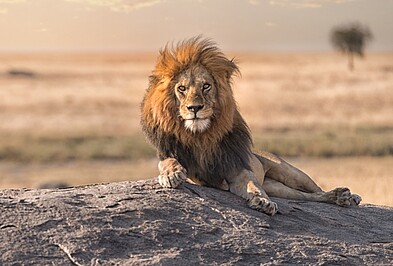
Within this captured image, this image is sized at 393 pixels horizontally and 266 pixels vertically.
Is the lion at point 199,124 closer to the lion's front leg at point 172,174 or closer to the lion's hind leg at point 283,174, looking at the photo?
the lion's front leg at point 172,174

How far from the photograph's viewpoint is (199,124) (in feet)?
21.3

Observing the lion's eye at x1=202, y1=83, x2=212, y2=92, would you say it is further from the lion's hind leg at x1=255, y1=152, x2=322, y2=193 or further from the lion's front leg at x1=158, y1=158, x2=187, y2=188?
the lion's hind leg at x1=255, y1=152, x2=322, y2=193

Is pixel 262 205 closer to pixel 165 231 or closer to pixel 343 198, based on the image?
pixel 165 231

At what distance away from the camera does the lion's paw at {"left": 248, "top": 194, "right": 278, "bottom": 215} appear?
21.6 feet

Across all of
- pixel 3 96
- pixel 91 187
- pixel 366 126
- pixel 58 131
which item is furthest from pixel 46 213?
pixel 3 96

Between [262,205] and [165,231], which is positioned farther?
[262,205]

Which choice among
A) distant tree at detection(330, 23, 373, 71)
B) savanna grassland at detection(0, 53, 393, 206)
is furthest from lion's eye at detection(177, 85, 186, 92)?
distant tree at detection(330, 23, 373, 71)

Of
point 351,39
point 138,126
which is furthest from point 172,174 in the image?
point 351,39

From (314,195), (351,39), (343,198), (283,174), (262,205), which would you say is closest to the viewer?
(262,205)

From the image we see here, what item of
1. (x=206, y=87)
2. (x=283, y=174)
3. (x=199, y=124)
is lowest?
(x=283, y=174)

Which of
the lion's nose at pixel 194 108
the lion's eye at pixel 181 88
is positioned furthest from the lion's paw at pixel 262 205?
the lion's eye at pixel 181 88

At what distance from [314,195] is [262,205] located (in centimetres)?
105

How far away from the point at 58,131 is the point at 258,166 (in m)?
22.9

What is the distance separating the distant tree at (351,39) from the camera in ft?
199
